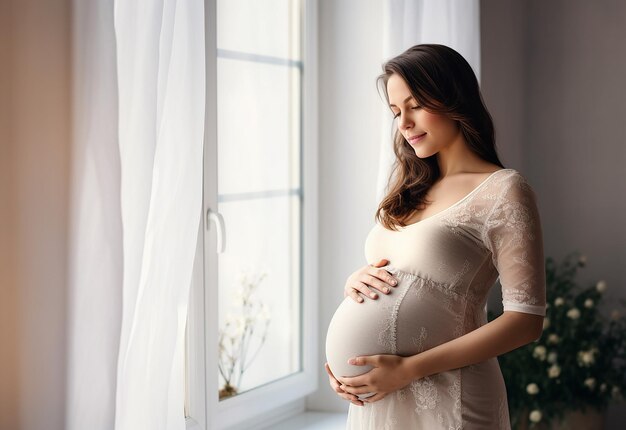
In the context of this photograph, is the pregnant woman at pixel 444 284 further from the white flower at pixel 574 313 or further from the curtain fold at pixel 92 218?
the white flower at pixel 574 313

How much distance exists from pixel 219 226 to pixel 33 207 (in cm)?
74

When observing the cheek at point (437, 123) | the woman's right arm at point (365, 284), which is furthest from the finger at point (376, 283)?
the cheek at point (437, 123)

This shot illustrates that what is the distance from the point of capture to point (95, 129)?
1.39 meters

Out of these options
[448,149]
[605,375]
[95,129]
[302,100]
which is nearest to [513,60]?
[302,100]

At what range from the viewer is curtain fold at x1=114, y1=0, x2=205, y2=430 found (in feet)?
4.66

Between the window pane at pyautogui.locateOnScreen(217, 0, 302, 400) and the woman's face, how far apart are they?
2.23 ft

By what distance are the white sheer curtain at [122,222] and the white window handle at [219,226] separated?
0.55 m

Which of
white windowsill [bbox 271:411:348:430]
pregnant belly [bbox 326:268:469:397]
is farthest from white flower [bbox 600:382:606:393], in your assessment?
pregnant belly [bbox 326:268:469:397]

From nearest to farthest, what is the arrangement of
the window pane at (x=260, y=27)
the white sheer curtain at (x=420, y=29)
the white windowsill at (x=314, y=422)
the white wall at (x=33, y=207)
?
the white wall at (x=33, y=207)
the window pane at (x=260, y=27)
the white sheer curtain at (x=420, y=29)
the white windowsill at (x=314, y=422)

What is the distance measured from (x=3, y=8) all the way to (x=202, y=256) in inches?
32.7

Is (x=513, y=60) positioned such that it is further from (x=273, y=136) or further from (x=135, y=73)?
(x=135, y=73)

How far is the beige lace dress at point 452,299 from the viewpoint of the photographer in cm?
154

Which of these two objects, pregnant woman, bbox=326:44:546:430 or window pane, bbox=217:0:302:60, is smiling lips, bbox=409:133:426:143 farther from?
window pane, bbox=217:0:302:60

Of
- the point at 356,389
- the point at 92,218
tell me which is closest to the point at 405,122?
the point at 356,389
